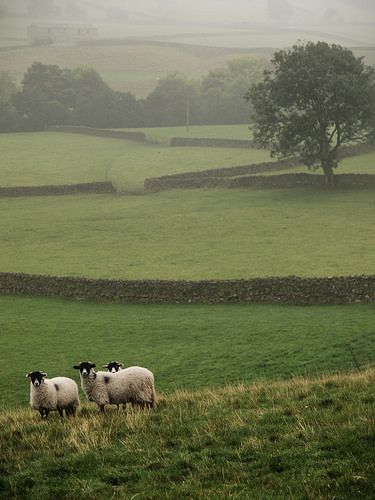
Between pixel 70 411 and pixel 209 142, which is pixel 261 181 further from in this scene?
pixel 70 411

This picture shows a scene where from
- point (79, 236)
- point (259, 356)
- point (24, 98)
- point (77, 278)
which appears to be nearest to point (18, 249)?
point (79, 236)

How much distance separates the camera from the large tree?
2318 inches

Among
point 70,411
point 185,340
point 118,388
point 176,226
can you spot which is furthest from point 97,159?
point 118,388

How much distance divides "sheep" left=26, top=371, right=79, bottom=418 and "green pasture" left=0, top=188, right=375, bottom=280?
21.4m

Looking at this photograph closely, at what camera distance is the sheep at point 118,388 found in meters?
16.5

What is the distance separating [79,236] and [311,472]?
42499 millimetres

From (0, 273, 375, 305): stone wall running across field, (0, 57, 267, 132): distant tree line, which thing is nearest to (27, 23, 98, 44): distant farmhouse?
(0, 57, 267, 132): distant tree line

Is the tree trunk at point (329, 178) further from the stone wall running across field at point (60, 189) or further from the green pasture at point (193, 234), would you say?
the stone wall running across field at point (60, 189)

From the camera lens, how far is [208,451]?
12.6 metres

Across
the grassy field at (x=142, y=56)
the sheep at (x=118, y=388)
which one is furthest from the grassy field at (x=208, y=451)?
the grassy field at (x=142, y=56)

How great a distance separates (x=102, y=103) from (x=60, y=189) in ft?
146

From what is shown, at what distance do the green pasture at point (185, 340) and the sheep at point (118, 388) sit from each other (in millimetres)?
5585

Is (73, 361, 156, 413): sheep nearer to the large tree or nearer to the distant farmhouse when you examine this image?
the large tree

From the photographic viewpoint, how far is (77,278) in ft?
122
